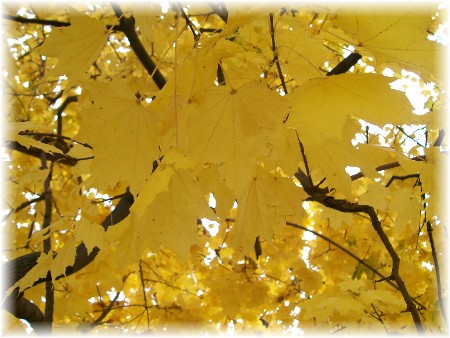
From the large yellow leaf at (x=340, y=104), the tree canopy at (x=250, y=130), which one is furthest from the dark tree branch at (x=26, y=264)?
the large yellow leaf at (x=340, y=104)

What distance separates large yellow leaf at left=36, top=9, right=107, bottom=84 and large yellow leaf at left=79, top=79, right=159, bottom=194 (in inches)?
4.4

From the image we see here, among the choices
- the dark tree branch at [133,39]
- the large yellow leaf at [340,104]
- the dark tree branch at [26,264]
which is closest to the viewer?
the large yellow leaf at [340,104]

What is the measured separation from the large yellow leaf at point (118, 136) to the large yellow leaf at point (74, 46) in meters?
0.11

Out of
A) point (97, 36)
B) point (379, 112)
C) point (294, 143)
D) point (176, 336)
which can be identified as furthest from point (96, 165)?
point (176, 336)

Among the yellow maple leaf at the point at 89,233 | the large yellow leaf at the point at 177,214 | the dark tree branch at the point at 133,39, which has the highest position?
the dark tree branch at the point at 133,39

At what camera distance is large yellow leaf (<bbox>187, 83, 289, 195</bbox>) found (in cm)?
84

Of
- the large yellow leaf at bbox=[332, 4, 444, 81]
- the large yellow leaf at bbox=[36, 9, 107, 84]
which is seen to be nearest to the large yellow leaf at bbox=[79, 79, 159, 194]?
the large yellow leaf at bbox=[36, 9, 107, 84]

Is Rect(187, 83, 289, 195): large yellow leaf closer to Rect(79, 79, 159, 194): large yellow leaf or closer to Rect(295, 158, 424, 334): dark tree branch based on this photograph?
Rect(79, 79, 159, 194): large yellow leaf

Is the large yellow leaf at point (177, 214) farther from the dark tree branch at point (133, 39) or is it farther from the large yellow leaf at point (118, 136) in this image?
the dark tree branch at point (133, 39)

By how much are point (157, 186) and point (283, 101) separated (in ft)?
1.07

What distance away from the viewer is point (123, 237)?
1264 mm

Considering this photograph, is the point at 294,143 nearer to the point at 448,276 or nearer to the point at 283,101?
the point at 283,101

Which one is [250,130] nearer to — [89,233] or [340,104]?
[340,104]

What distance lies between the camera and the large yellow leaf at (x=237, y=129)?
0.84 meters
